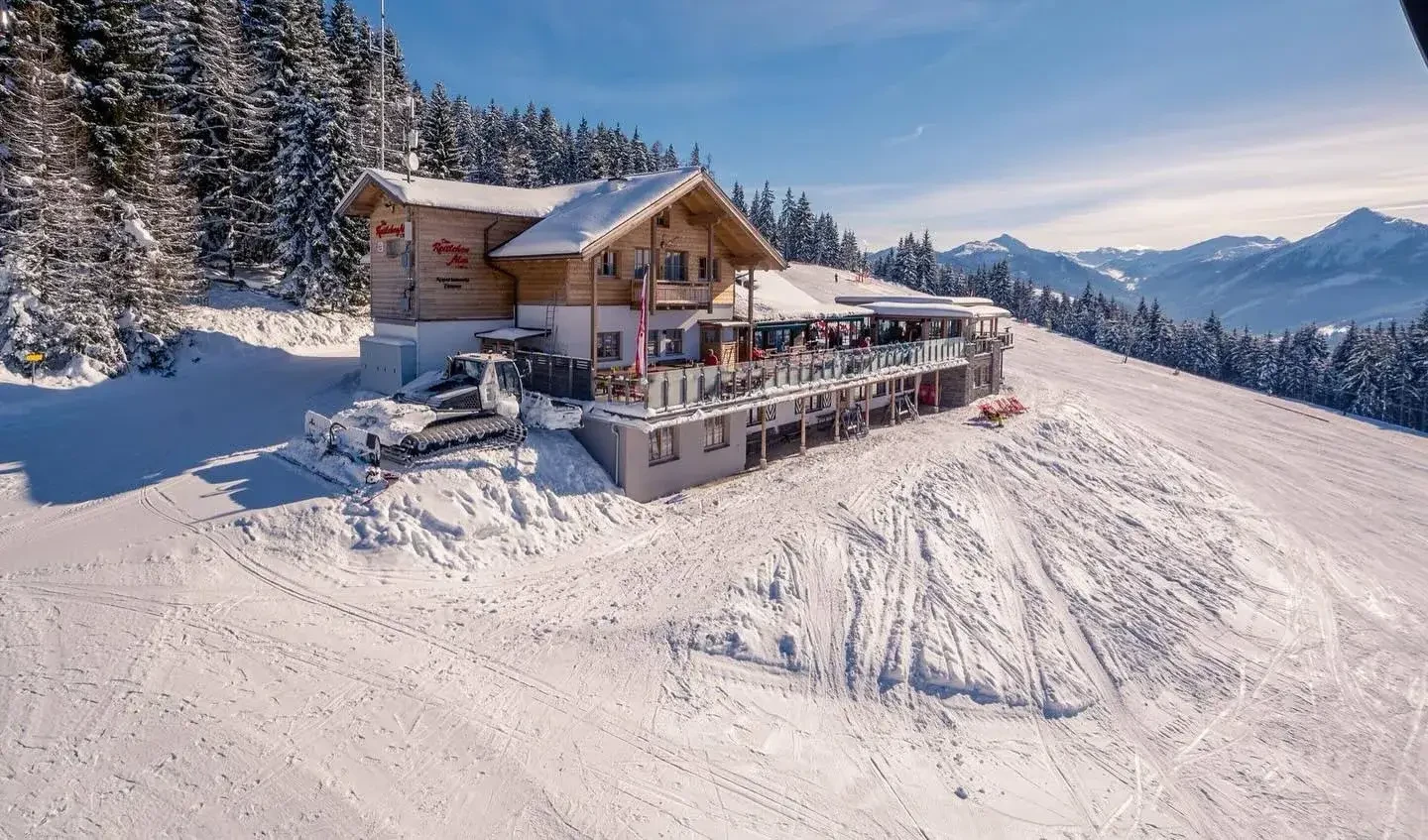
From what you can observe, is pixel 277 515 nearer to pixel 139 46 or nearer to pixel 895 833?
pixel 895 833

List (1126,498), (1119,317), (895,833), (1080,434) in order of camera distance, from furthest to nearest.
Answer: (1119,317), (1080,434), (1126,498), (895,833)

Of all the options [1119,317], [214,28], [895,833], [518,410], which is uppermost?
[214,28]

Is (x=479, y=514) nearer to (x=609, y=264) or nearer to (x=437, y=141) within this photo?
(x=609, y=264)

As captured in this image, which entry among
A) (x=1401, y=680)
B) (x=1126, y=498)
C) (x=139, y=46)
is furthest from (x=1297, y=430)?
(x=139, y=46)

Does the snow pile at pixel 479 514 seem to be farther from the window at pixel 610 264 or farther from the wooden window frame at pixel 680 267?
the wooden window frame at pixel 680 267

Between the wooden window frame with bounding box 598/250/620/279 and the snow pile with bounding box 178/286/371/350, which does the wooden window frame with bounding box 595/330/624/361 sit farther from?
the snow pile with bounding box 178/286/371/350

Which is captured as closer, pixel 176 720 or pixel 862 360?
pixel 176 720

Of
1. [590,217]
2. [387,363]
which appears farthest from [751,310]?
[387,363]
